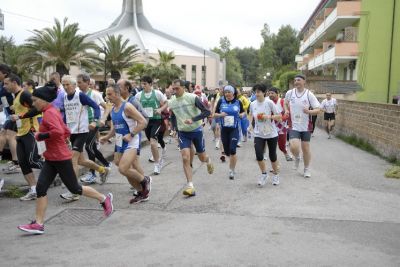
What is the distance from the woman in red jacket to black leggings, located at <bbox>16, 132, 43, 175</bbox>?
1.41 meters

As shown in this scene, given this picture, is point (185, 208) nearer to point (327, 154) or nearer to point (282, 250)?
point (282, 250)

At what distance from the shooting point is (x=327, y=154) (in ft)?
42.8

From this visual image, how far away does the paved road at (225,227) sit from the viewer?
4.74m

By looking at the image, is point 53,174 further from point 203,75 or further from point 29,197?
point 203,75

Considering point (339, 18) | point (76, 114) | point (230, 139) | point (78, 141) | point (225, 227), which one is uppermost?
point (339, 18)

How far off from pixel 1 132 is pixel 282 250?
18.6 feet

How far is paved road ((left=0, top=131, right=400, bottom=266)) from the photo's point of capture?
15.6 feet

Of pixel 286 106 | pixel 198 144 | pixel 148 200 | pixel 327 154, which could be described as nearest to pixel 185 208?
pixel 148 200

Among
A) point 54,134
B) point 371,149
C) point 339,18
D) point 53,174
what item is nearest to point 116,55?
point 339,18

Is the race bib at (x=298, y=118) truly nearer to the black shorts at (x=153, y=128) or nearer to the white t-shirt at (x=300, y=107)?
the white t-shirt at (x=300, y=107)

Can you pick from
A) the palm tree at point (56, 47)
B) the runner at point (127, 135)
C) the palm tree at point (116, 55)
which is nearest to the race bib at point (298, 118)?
the runner at point (127, 135)

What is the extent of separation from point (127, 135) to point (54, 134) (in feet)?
4.10

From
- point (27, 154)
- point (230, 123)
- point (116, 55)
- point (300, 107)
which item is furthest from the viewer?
point (116, 55)

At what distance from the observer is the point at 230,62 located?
4584 inches
